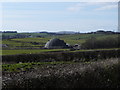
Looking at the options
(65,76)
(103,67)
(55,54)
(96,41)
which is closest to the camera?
(65,76)

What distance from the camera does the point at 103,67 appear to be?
11484 millimetres

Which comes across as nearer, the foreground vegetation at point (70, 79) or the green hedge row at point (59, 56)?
the foreground vegetation at point (70, 79)

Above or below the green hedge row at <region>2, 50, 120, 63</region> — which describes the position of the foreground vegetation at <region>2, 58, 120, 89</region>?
above

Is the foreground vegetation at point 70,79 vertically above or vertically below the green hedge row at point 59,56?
above

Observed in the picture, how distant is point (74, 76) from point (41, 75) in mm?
1520

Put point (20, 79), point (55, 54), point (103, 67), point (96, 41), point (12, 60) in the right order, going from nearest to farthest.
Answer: point (20, 79), point (103, 67), point (12, 60), point (55, 54), point (96, 41)

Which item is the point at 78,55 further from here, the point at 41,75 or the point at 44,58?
the point at 41,75

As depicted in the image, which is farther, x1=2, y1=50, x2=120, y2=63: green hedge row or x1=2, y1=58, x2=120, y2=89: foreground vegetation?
x1=2, y1=50, x2=120, y2=63: green hedge row

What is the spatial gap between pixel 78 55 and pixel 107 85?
15421 millimetres

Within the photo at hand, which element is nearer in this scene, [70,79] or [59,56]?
[70,79]

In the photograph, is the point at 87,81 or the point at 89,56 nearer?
the point at 87,81

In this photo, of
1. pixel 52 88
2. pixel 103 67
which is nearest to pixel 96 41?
pixel 103 67

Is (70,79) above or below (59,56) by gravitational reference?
above

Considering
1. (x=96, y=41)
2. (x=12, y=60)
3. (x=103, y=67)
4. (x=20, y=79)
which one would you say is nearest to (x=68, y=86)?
(x=20, y=79)
